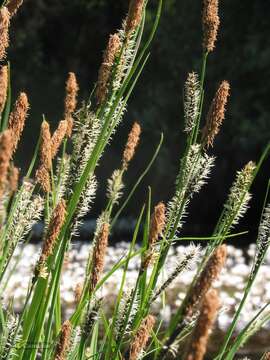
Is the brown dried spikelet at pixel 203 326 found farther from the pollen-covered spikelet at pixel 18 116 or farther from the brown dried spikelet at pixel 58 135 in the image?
the brown dried spikelet at pixel 58 135

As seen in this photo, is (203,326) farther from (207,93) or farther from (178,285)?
(207,93)

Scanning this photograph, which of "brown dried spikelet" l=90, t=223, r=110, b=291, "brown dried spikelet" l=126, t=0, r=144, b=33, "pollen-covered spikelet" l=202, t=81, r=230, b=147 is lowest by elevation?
"brown dried spikelet" l=90, t=223, r=110, b=291

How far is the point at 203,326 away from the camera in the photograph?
104 cm

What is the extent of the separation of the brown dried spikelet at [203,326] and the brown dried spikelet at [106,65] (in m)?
0.76

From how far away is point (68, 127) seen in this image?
81.1 inches

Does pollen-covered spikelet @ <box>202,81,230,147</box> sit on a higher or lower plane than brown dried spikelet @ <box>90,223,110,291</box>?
higher

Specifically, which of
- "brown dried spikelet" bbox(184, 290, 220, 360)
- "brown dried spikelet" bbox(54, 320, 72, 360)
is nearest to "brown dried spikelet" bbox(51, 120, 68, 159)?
"brown dried spikelet" bbox(54, 320, 72, 360)

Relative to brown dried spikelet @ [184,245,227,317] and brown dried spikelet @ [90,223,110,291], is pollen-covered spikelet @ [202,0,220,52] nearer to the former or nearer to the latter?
brown dried spikelet @ [90,223,110,291]

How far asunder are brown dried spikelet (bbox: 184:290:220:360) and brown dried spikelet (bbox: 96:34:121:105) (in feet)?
2.49

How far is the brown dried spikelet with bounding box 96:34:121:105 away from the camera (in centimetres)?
169

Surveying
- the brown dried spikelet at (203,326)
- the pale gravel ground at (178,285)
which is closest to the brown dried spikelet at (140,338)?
the brown dried spikelet at (203,326)

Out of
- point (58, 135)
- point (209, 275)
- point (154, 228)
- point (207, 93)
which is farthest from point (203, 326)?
point (207, 93)

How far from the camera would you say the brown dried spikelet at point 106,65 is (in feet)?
5.53

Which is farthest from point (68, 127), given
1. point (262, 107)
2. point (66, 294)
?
point (262, 107)
